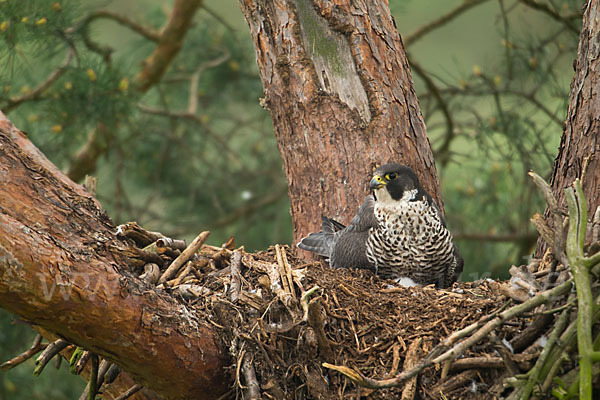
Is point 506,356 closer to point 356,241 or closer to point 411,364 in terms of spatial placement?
point 411,364

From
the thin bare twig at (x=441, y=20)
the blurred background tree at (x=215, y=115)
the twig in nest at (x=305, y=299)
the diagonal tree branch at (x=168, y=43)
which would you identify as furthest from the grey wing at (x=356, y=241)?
the diagonal tree branch at (x=168, y=43)

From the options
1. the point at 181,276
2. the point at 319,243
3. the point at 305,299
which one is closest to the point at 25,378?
the point at 319,243

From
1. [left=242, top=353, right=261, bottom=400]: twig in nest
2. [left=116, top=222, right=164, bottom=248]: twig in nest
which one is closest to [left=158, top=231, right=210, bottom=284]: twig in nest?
[left=116, top=222, right=164, bottom=248]: twig in nest

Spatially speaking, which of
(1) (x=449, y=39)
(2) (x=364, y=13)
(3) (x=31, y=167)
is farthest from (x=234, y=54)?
(3) (x=31, y=167)

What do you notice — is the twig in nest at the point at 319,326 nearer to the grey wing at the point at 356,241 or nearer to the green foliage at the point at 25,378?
the grey wing at the point at 356,241

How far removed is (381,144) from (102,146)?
2.09m

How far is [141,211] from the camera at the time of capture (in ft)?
16.5

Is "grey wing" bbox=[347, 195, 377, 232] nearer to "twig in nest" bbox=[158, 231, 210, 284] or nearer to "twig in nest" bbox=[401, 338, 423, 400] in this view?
"twig in nest" bbox=[158, 231, 210, 284]

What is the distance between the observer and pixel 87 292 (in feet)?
6.17

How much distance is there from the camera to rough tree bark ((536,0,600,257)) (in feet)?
8.19

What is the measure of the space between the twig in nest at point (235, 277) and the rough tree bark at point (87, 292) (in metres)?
0.16

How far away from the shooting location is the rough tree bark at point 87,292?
5.88 ft

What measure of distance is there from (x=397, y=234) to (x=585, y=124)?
37.2 inches

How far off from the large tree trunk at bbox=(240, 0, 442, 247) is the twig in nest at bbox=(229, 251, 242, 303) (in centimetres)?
92
